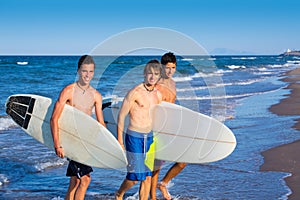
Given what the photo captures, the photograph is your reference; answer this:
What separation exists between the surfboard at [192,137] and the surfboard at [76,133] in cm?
61

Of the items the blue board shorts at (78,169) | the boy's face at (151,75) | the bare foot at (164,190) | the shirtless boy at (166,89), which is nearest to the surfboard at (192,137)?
the shirtless boy at (166,89)

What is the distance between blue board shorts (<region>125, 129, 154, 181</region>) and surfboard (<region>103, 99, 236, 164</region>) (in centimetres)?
62

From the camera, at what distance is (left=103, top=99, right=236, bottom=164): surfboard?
494 cm

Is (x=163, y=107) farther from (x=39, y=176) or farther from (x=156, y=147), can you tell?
(x=39, y=176)

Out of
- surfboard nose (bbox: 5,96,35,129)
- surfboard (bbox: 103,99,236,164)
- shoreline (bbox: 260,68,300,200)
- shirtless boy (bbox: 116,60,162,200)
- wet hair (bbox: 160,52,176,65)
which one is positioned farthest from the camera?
shoreline (bbox: 260,68,300,200)

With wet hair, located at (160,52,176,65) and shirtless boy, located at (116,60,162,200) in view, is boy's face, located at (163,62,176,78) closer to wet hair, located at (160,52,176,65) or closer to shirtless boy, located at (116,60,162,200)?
wet hair, located at (160,52,176,65)

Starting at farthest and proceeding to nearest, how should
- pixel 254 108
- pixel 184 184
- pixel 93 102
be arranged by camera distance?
pixel 254 108, pixel 184 184, pixel 93 102

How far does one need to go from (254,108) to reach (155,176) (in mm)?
7942

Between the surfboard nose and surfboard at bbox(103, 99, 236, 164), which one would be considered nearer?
the surfboard nose

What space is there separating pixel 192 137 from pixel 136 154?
108 centimetres

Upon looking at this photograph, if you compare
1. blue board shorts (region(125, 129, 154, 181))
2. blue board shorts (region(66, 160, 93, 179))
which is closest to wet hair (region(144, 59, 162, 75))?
blue board shorts (region(125, 129, 154, 181))

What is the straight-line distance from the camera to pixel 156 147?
470 centimetres

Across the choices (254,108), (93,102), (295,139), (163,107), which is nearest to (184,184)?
(163,107)

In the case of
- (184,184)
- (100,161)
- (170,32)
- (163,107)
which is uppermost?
(170,32)
